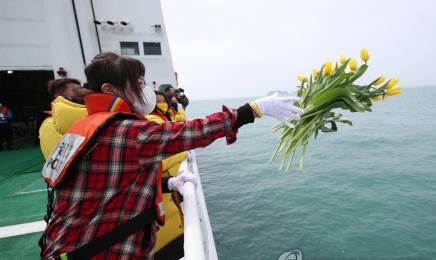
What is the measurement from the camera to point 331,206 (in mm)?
4977

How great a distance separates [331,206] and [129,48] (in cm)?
807

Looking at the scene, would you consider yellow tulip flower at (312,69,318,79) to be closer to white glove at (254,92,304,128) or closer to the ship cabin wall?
white glove at (254,92,304,128)

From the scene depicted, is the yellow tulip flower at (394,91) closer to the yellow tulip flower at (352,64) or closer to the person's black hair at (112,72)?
the yellow tulip flower at (352,64)

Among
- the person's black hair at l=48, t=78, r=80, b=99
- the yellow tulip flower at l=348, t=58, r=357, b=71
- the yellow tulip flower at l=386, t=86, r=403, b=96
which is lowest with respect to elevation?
the yellow tulip flower at l=386, t=86, r=403, b=96

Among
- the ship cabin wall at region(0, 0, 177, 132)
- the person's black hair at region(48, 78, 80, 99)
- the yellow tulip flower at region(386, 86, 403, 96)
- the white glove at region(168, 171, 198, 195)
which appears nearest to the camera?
the yellow tulip flower at region(386, 86, 403, 96)

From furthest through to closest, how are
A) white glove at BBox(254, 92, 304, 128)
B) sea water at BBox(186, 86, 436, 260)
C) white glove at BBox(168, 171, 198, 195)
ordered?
sea water at BBox(186, 86, 436, 260) → white glove at BBox(168, 171, 198, 195) → white glove at BBox(254, 92, 304, 128)

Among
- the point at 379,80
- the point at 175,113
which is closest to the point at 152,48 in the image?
the point at 175,113

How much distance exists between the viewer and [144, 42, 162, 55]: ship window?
8258 mm

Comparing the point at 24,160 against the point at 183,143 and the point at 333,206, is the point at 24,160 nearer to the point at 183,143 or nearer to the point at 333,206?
the point at 183,143

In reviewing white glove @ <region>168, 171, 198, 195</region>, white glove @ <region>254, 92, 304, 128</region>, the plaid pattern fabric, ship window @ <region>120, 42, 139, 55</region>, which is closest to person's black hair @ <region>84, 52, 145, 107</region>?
the plaid pattern fabric

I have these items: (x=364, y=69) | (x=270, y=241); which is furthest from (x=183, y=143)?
(x=270, y=241)

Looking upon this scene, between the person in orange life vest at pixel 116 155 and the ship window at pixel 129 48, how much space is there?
7888mm

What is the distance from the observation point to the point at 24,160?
5.97 metres

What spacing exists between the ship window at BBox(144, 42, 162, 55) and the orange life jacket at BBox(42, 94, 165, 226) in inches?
319
